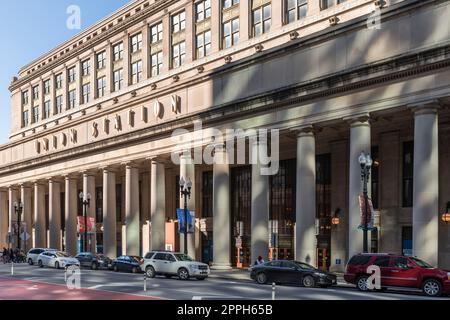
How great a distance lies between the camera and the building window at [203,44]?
55594mm

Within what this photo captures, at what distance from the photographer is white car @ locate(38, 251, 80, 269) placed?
48.8m

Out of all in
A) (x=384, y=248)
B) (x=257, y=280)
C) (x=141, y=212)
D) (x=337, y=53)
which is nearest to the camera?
(x=257, y=280)

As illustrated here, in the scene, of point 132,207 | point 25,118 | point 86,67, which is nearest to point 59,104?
point 86,67

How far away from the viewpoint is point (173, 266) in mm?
36750

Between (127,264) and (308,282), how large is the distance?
18192 mm

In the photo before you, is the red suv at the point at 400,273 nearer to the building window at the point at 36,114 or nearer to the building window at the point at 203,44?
the building window at the point at 203,44

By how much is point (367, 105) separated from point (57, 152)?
44609mm

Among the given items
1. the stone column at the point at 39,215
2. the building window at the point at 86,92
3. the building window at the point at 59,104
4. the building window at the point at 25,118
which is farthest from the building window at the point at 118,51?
the building window at the point at 25,118

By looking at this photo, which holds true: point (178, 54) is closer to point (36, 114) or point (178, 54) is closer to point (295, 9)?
point (295, 9)

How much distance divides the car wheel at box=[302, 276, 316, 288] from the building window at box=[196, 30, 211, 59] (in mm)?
29637

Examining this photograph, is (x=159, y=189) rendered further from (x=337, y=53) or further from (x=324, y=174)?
(x=337, y=53)

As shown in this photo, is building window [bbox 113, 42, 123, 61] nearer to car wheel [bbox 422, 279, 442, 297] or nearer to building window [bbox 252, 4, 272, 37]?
building window [bbox 252, 4, 272, 37]
